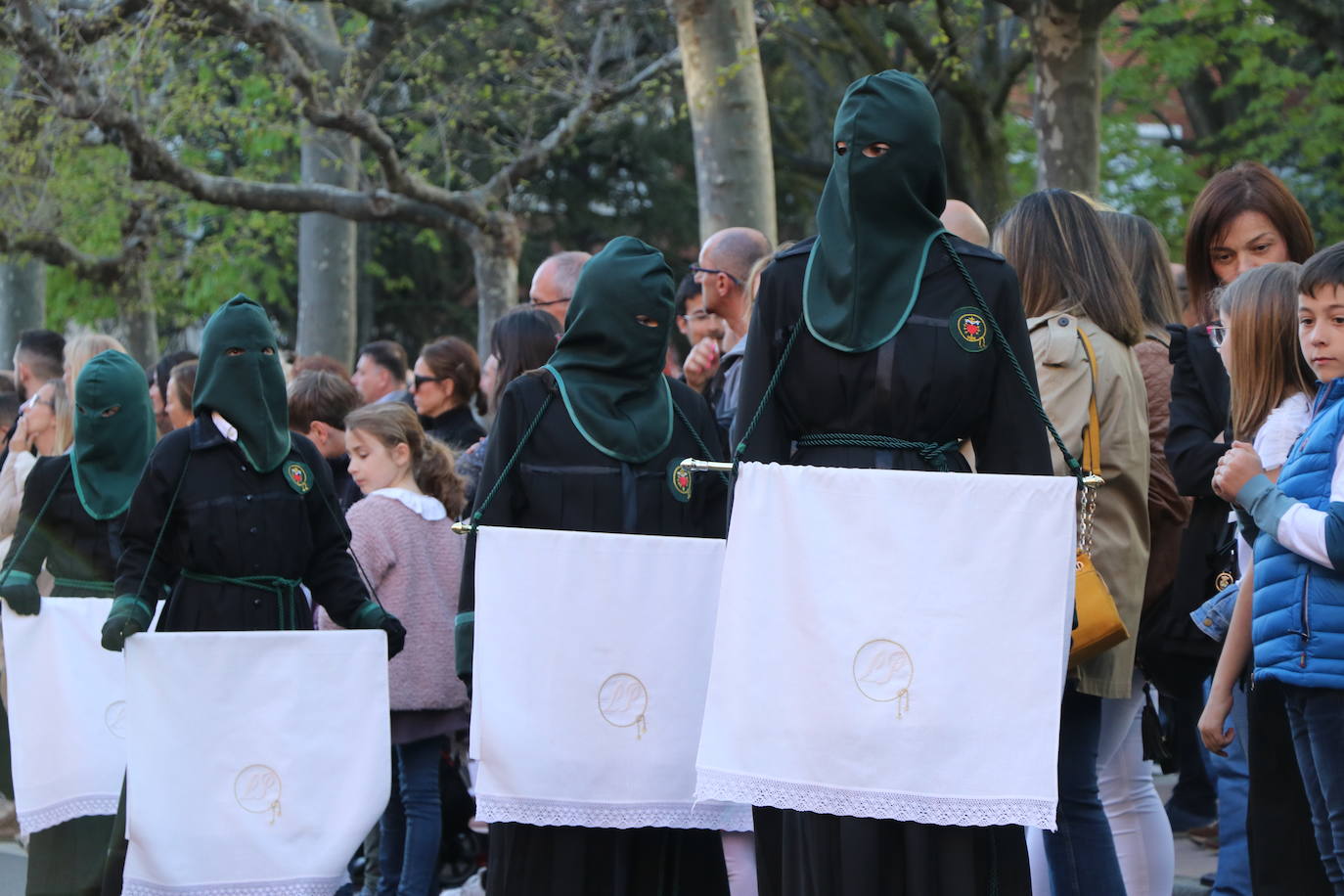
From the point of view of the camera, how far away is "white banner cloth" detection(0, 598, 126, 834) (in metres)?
5.98

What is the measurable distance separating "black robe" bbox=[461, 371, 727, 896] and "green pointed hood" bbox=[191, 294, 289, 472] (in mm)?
1306

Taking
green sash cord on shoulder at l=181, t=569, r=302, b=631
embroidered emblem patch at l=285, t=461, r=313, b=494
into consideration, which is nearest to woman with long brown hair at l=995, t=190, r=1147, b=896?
embroidered emblem patch at l=285, t=461, r=313, b=494

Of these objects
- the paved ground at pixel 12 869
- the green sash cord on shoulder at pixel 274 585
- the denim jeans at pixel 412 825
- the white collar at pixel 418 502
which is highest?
the white collar at pixel 418 502

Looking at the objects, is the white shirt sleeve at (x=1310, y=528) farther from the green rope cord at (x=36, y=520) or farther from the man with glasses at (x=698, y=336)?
the green rope cord at (x=36, y=520)

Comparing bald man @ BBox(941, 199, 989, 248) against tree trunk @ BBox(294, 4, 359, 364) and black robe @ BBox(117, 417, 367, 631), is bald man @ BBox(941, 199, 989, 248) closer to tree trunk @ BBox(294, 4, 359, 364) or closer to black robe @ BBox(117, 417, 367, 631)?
A: black robe @ BBox(117, 417, 367, 631)

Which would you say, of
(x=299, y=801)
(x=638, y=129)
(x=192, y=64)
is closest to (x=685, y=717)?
(x=299, y=801)

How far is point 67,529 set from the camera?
6672 millimetres

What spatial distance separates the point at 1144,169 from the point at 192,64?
12662mm

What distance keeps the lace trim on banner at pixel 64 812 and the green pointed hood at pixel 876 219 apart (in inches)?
140

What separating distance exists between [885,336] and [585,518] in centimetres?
132

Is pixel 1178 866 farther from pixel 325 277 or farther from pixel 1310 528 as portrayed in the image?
pixel 325 277

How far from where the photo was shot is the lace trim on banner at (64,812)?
5.95 metres

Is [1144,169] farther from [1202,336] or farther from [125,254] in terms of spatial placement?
[1202,336]

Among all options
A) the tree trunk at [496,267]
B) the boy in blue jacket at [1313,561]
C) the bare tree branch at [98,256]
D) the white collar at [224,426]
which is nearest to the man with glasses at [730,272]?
the white collar at [224,426]
